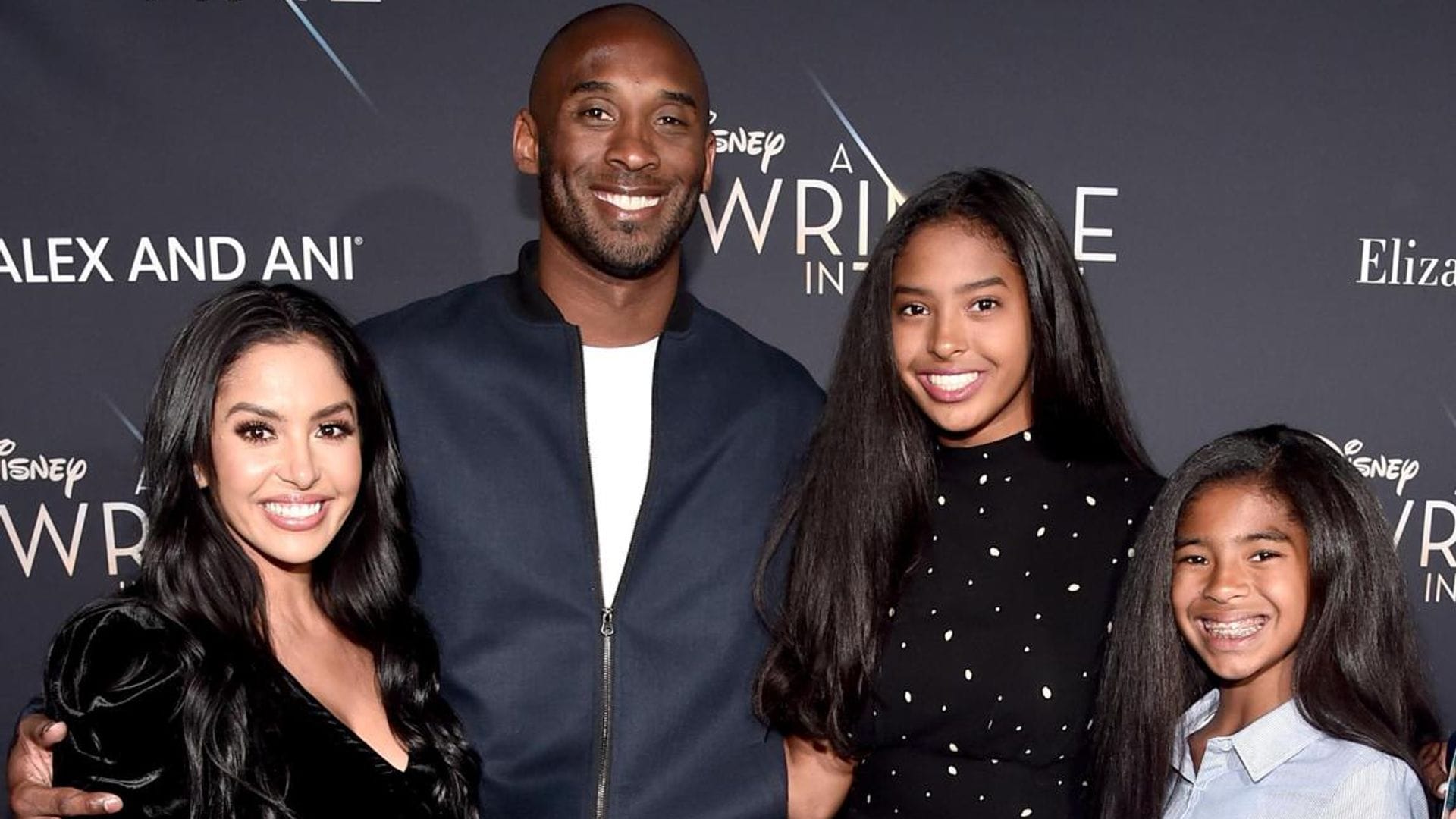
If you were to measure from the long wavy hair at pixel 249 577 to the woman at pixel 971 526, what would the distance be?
2.07 ft

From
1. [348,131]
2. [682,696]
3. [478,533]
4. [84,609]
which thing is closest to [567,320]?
[478,533]

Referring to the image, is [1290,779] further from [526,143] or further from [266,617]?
[526,143]

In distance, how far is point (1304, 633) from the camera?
185cm

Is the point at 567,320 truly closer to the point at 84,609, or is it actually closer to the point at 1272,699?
the point at 84,609

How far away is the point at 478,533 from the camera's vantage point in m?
2.07

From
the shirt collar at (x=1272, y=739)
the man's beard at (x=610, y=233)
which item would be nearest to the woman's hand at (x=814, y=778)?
the shirt collar at (x=1272, y=739)

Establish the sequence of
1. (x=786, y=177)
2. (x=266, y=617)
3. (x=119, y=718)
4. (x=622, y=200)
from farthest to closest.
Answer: (x=786, y=177) → (x=622, y=200) → (x=266, y=617) → (x=119, y=718)

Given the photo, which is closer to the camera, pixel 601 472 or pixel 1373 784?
pixel 1373 784

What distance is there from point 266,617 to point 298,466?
0.24 m

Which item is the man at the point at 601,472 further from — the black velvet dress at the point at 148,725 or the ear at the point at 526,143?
the black velvet dress at the point at 148,725

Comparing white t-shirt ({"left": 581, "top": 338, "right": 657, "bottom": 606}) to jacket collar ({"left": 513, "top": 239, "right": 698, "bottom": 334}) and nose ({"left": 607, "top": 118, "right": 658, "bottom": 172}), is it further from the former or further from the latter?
nose ({"left": 607, "top": 118, "right": 658, "bottom": 172})

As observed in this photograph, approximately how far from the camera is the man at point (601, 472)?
2.07 m

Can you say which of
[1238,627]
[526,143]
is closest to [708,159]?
[526,143]

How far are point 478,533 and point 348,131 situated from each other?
1.38m
